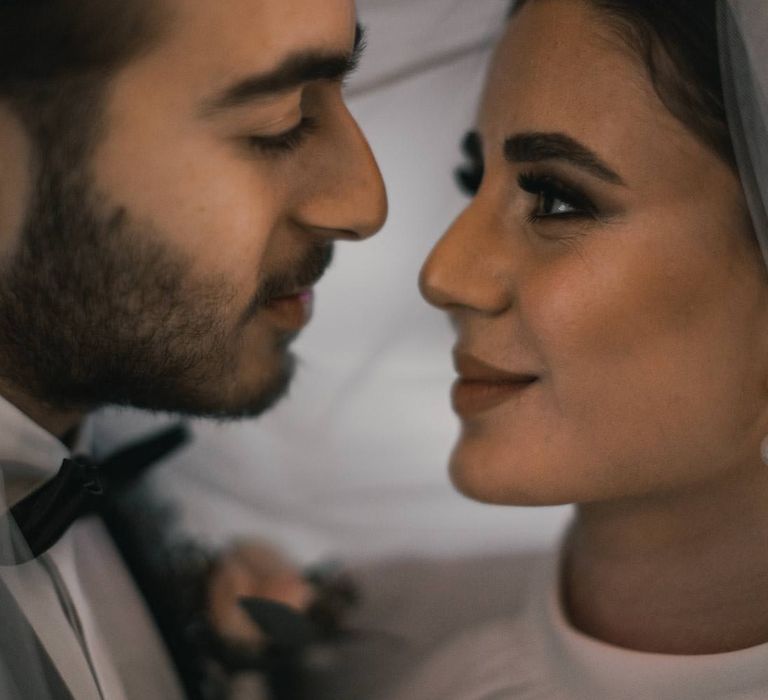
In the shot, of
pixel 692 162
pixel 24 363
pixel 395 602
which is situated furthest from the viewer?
pixel 395 602

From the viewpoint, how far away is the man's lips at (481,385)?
1.06 m

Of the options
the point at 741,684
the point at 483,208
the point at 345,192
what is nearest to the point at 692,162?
the point at 483,208

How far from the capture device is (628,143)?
3.21 ft

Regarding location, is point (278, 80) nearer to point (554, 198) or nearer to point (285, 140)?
point (285, 140)

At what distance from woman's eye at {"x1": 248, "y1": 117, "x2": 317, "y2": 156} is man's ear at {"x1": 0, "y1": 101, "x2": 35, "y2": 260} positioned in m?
0.24

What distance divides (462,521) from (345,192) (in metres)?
0.57

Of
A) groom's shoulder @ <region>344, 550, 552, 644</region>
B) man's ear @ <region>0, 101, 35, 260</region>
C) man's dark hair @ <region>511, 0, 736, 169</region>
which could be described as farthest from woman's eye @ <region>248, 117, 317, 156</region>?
groom's shoulder @ <region>344, 550, 552, 644</region>

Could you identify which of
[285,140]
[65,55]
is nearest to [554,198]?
[285,140]

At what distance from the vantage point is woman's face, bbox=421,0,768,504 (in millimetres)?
979

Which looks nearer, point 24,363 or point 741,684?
point 741,684

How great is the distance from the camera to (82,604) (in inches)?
41.3

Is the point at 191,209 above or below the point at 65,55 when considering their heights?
below

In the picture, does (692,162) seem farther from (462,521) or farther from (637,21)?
(462,521)

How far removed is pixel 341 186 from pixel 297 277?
13 centimetres
